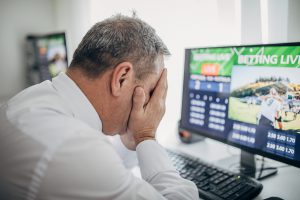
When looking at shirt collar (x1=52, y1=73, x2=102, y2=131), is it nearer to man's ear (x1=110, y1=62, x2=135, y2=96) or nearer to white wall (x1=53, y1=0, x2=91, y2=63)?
man's ear (x1=110, y1=62, x2=135, y2=96)

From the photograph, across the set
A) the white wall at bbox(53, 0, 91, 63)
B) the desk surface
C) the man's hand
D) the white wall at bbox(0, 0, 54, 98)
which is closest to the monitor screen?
→ the desk surface

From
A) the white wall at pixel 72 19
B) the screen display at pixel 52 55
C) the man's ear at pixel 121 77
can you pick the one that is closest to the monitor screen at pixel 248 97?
the man's ear at pixel 121 77

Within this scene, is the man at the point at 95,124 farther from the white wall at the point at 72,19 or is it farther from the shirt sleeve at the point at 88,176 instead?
the white wall at the point at 72,19

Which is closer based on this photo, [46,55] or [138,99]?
[138,99]

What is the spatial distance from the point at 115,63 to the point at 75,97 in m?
0.14

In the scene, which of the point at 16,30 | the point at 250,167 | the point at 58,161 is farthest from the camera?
the point at 16,30

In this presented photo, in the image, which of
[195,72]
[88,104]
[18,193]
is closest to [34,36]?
[195,72]

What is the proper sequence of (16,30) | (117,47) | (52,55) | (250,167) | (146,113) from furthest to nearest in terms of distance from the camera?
1. (16,30)
2. (52,55)
3. (250,167)
4. (146,113)
5. (117,47)

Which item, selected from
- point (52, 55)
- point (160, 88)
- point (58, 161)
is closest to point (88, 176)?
point (58, 161)

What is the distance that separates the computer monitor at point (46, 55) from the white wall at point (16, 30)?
0.13 metres

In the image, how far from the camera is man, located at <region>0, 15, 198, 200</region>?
22.7 inches

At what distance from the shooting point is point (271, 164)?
117 centimetres

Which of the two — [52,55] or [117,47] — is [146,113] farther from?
[52,55]

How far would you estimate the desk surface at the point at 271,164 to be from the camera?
→ 94 cm
